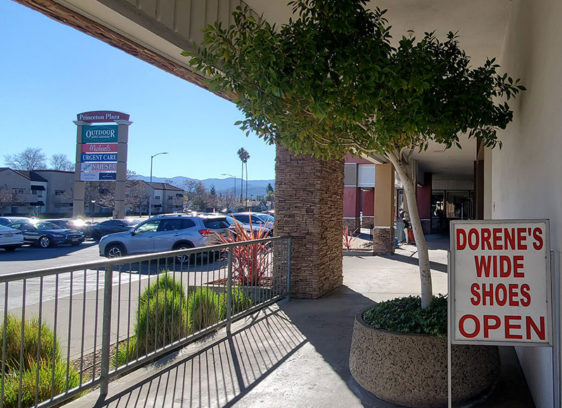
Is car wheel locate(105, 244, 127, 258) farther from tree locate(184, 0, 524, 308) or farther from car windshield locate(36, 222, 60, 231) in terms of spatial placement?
tree locate(184, 0, 524, 308)

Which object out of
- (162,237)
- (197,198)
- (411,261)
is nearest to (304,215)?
(411,261)

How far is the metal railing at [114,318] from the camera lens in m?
3.62

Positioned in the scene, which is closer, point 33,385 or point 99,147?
point 33,385

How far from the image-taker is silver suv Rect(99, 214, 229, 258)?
1568cm

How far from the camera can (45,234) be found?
23406 mm

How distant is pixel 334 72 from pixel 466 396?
278 cm

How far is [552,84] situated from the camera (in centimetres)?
291

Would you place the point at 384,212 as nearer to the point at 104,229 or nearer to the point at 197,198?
the point at 104,229

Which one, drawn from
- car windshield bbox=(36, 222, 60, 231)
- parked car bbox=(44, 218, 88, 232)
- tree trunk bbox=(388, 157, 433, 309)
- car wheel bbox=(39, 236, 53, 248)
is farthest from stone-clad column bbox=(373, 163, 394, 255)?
parked car bbox=(44, 218, 88, 232)

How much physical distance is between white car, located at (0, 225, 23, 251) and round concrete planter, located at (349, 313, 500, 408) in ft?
72.1

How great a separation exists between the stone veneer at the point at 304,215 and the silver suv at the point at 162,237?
794 cm

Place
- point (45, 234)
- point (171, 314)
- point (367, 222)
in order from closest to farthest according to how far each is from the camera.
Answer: point (171, 314), point (45, 234), point (367, 222)

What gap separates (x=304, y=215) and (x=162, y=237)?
9.20 meters

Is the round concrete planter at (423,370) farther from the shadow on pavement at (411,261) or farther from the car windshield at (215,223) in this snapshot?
the car windshield at (215,223)
